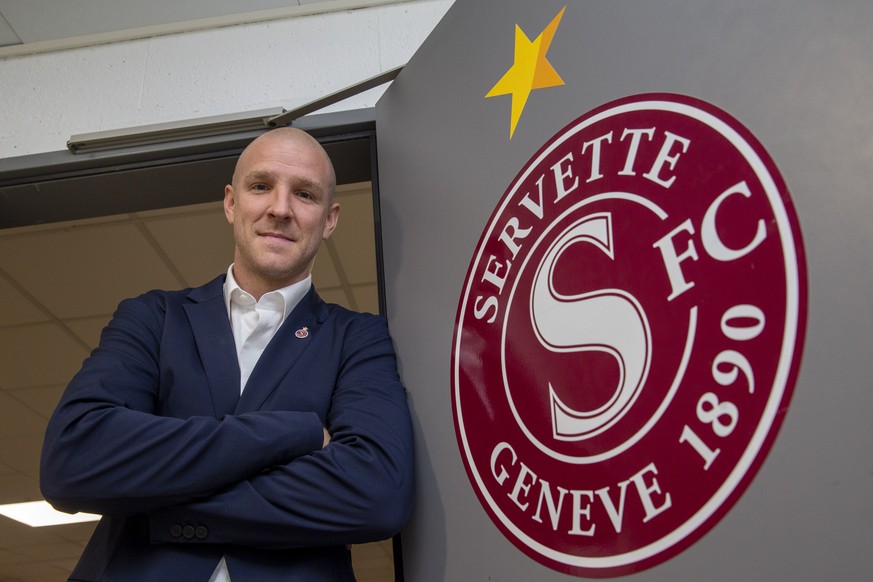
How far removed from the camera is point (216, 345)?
1.32 meters

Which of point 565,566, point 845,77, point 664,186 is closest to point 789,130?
point 845,77

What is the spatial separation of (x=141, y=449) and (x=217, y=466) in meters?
0.11

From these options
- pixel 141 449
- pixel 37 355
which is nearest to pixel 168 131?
pixel 141 449

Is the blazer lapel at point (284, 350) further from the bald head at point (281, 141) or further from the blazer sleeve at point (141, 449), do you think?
the bald head at point (281, 141)

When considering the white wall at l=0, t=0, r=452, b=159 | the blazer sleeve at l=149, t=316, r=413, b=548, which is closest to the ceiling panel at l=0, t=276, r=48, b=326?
the white wall at l=0, t=0, r=452, b=159

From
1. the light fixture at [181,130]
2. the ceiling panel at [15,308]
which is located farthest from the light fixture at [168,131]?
the ceiling panel at [15,308]

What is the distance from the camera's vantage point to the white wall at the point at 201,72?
190 cm

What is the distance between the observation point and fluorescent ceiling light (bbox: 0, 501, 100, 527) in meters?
5.29

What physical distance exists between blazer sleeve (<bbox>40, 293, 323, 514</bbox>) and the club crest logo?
0.94ft

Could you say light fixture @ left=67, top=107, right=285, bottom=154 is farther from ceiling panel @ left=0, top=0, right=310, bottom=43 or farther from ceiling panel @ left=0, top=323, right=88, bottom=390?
ceiling panel @ left=0, top=323, right=88, bottom=390

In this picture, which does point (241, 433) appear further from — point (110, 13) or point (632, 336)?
point (110, 13)

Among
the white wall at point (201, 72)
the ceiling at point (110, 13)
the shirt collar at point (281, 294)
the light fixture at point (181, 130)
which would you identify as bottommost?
the shirt collar at point (281, 294)

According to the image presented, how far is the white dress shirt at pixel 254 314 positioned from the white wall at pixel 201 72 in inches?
24.9

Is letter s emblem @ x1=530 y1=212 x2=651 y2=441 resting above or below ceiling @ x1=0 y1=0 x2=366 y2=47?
below
